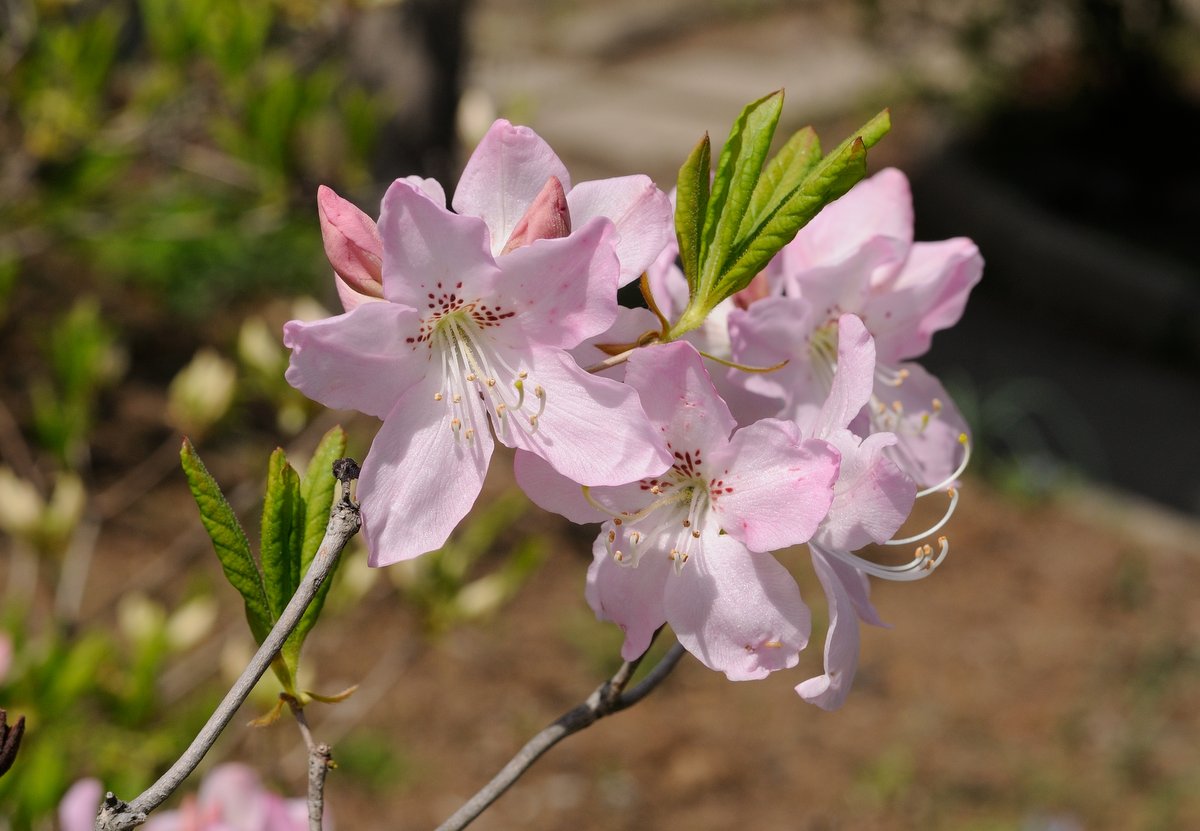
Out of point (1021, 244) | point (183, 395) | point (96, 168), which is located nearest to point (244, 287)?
point (96, 168)

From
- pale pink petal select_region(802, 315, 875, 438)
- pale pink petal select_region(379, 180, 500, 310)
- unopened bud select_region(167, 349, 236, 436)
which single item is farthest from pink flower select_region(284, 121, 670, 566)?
unopened bud select_region(167, 349, 236, 436)

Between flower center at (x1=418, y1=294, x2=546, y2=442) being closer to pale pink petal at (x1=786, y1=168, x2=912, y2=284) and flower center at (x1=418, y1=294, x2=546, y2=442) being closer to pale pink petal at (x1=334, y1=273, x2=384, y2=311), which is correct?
pale pink petal at (x1=334, y1=273, x2=384, y2=311)

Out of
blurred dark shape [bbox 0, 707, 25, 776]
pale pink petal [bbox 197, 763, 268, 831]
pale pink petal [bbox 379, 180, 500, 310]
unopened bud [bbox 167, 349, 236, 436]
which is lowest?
unopened bud [bbox 167, 349, 236, 436]

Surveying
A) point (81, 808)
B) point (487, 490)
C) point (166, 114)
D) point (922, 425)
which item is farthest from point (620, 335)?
point (487, 490)

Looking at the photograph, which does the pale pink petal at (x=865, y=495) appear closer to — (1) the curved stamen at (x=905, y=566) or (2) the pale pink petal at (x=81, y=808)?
(1) the curved stamen at (x=905, y=566)

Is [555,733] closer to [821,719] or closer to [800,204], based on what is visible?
[800,204]

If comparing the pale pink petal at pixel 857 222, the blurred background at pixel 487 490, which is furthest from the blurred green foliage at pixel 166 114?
the pale pink petal at pixel 857 222

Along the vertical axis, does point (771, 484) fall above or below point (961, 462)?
above
